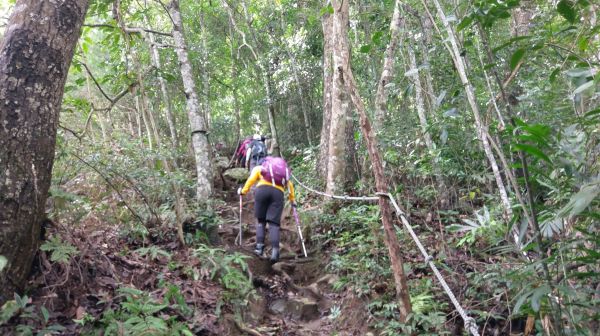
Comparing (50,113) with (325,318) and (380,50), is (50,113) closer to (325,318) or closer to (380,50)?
(325,318)

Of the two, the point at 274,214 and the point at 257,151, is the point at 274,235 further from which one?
the point at 257,151

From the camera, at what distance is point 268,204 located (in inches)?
275

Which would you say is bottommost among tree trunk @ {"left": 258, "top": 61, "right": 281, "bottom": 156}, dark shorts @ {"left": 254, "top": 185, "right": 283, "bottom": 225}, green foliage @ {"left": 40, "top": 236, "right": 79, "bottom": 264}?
green foliage @ {"left": 40, "top": 236, "right": 79, "bottom": 264}

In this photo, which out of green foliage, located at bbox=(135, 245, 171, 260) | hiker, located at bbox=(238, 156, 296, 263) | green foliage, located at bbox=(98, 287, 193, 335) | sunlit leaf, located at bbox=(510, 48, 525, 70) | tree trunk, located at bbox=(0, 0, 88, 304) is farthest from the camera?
hiker, located at bbox=(238, 156, 296, 263)

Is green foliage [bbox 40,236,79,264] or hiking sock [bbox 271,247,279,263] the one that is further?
hiking sock [bbox 271,247,279,263]

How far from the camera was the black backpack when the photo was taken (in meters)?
10.1

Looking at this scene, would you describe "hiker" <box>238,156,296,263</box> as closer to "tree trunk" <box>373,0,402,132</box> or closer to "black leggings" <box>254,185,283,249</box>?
"black leggings" <box>254,185,283,249</box>

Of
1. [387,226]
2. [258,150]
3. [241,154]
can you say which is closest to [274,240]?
[387,226]

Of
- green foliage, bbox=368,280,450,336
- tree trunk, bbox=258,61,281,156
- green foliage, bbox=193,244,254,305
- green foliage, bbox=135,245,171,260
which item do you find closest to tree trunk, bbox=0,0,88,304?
green foliage, bbox=135,245,171,260

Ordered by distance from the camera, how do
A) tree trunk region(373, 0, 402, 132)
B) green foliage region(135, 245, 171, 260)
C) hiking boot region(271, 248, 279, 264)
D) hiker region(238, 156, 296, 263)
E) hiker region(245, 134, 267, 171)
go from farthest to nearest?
hiker region(245, 134, 267, 171), tree trunk region(373, 0, 402, 132), hiker region(238, 156, 296, 263), hiking boot region(271, 248, 279, 264), green foliage region(135, 245, 171, 260)

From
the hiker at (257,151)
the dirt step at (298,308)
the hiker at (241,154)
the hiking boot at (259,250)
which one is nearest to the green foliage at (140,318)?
the dirt step at (298,308)

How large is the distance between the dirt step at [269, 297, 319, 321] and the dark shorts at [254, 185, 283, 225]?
5.22ft

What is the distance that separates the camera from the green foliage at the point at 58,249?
3416 millimetres

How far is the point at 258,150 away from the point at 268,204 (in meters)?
3.43
